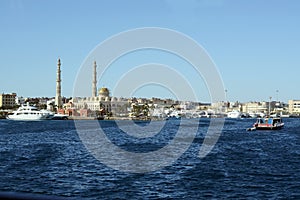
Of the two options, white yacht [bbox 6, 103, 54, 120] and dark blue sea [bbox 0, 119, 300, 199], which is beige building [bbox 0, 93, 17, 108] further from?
dark blue sea [bbox 0, 119, 300, 199]

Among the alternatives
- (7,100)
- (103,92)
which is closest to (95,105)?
(103,92)

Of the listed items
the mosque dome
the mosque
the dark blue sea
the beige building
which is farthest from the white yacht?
the dark blue sea

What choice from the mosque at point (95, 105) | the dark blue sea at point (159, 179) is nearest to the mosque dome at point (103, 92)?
the mosque at point (95, 105)

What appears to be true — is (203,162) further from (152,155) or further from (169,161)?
(152,155)

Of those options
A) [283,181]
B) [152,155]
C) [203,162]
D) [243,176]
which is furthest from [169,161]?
[283,181]

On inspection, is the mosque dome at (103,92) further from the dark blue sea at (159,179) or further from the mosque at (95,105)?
the dark blue sea at (159,179)

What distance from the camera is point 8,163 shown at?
24.4 metres

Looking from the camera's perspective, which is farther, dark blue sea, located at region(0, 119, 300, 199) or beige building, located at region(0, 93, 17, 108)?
beige building, located at region(0, 93, 17, 108)

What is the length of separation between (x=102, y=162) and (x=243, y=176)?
8.86 metres

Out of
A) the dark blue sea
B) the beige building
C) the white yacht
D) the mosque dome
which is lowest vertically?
the dark blue sea

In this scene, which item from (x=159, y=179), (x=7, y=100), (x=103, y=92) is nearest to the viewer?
(x=159, y=179)

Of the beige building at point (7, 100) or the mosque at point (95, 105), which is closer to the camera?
the mosque at point (95, 105)

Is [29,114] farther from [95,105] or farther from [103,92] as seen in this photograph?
[103,92]

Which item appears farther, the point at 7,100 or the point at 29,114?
the point at 7,100
